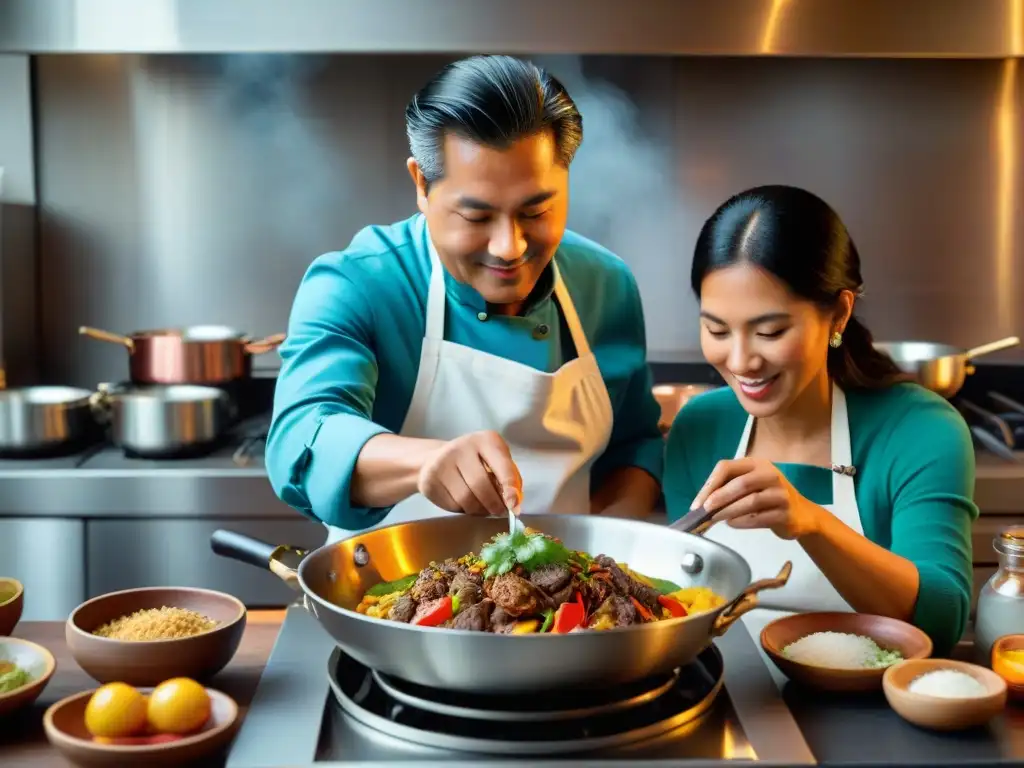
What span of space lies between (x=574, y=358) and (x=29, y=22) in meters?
1.93

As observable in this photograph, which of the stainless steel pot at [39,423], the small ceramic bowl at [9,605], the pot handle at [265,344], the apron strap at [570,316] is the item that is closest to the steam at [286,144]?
the pot handle at [265,344]

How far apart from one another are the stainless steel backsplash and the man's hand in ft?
7.07

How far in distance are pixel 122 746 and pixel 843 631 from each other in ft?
2.83

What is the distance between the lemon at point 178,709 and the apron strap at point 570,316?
1042mm

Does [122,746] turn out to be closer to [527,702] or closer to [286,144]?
[527,702]

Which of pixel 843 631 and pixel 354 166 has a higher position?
pixel 354 166

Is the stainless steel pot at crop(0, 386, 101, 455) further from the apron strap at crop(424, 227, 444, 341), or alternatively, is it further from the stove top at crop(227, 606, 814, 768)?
the stove top at crop(227, 606, 814, 768)

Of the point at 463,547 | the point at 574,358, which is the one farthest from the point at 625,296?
the point at 463,547

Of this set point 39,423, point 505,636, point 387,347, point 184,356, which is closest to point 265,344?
point 184,356

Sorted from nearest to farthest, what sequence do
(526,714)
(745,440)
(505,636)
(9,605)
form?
(505,636)
(526,714)
(9,605)
(745,440)

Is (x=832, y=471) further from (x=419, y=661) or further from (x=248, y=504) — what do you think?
(x=248, y=504)

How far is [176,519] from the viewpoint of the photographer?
10.0 feet

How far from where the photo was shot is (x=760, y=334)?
6.20 feet

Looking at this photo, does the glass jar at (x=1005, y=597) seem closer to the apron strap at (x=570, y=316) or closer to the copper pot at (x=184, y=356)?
the apron strap at (x=570, y=316)
